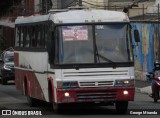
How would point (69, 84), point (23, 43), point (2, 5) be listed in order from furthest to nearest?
point (2, 5)
point (23, 43)
point (69, 84)

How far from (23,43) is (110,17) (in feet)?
18.6

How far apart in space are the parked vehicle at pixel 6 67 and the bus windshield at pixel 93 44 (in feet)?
67.2

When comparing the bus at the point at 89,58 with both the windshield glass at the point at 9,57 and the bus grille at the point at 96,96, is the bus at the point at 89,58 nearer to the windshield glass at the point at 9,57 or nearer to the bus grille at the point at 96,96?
the bus grille at the point at 96,96

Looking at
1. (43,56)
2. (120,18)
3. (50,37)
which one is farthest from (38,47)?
(120,18)

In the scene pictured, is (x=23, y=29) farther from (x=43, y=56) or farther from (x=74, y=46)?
(x=74, y=46)

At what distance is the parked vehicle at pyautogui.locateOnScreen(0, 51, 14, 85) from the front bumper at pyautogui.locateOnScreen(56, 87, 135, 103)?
2087cm

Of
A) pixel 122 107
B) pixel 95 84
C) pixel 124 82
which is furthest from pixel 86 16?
pixel 122 107

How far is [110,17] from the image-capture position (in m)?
18.3

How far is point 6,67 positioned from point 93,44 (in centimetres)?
2127

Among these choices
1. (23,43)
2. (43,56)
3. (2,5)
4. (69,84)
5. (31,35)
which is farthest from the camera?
(2,5)

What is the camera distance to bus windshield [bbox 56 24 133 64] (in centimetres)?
1772

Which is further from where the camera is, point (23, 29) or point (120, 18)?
point (23, 29)

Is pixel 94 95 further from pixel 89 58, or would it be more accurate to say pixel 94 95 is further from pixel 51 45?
pixel 51 45

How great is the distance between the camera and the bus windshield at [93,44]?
17.7 m
